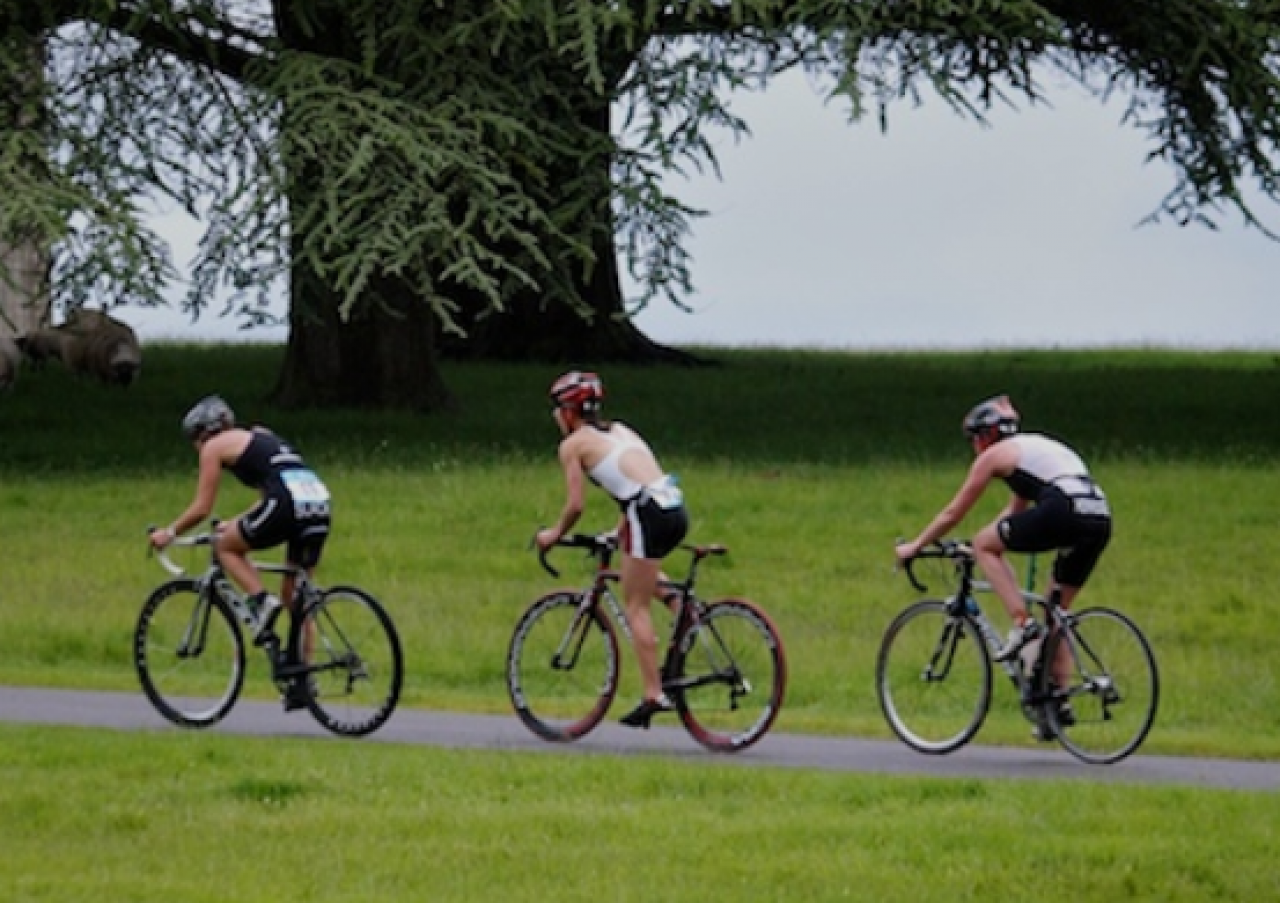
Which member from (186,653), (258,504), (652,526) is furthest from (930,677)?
(186,653)

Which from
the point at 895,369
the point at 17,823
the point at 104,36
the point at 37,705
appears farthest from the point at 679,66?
the point at 17,823

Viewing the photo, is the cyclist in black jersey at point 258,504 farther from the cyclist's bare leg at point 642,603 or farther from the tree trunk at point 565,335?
the tree trunk at point 565,335

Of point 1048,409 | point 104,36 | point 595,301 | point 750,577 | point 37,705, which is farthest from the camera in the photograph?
point 595,301

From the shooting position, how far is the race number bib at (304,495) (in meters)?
17.2

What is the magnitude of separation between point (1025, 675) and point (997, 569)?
66cm

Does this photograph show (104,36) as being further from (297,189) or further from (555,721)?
(555,721)

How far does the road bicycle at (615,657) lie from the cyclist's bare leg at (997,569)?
3.62 ft

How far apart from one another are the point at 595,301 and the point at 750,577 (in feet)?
68.9

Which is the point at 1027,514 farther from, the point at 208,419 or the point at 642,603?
the point at 208,419

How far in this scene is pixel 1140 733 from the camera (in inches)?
647

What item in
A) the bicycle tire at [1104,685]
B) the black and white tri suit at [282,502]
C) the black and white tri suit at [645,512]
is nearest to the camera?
the bicycle tire at [1104,685]

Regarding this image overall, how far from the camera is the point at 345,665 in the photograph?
17.2m

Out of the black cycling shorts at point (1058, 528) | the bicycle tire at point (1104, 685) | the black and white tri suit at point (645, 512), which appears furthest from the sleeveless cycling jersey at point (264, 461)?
the bicycle tire at point (1104, 685)

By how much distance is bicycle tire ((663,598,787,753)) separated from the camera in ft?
54.0
